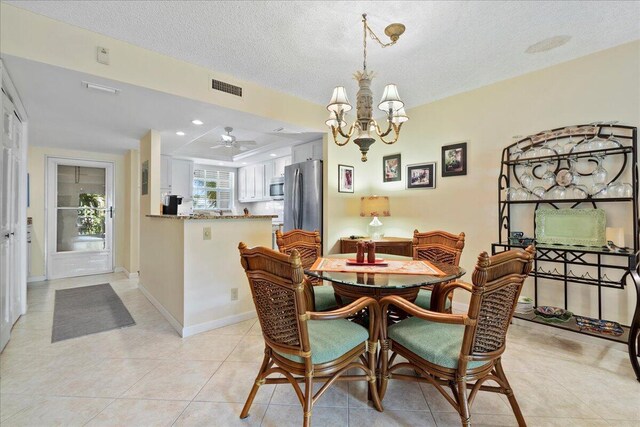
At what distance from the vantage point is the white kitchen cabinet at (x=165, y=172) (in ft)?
18.9

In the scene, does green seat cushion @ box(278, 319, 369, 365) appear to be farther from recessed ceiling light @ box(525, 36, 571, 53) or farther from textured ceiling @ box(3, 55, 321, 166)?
recessed ceiling light @ box(525, 36, 571, 53)

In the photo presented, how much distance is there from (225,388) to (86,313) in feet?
8.03

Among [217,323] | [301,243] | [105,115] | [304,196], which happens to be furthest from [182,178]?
[301,243]

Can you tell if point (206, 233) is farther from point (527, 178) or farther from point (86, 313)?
point (527, 178)

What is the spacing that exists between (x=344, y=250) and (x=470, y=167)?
Result: 189 cm

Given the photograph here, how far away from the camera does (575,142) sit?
106 inches

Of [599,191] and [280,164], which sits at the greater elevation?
[280,164]

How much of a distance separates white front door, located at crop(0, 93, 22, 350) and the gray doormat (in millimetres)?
373

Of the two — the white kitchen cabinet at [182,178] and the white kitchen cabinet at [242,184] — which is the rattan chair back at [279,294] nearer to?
the white kitchen cabinet at [182,178]

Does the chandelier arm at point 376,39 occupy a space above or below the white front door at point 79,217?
above

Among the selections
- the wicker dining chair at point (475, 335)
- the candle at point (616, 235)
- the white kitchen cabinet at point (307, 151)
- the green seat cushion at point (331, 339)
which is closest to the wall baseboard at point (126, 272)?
the white kitchen cabinet at point (307, 151)

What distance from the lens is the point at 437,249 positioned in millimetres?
2633

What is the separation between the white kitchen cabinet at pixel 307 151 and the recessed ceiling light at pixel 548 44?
2.64 m

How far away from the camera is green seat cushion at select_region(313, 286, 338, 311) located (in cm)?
225
